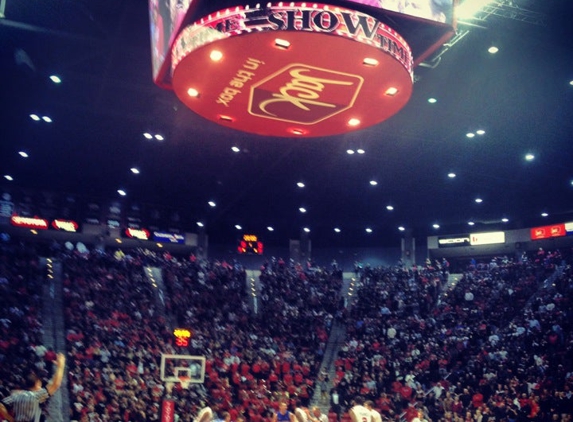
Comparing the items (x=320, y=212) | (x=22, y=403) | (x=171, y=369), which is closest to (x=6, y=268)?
(x=171, y=369)

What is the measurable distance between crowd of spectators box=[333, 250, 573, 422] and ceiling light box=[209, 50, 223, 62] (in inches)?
494

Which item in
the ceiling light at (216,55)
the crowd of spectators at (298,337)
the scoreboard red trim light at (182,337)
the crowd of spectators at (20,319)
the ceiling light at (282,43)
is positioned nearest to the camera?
the ceiling light at (282,43)

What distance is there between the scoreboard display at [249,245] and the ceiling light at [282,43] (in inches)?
999

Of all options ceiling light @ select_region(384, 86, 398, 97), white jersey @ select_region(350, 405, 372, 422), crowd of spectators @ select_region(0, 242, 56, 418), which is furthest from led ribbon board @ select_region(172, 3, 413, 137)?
crowd of spectators @ select_region(0, 242, 56, 418)

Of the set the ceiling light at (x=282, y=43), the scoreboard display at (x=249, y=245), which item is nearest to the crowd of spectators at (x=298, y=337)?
the scoreboard display at (x=249, y=245)

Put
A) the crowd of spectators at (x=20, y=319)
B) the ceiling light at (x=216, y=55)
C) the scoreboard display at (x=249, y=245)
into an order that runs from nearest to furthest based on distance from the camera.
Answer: the ceiling light at (x=216, y=55), the crowd of spectators at (x=20, y=319), the scoreboard display at (x=249, y=245)

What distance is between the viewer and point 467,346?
21094 millimetres

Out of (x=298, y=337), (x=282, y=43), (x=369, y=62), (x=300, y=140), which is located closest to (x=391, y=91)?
(x=369, y=62)

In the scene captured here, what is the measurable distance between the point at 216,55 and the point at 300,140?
10.2 metres

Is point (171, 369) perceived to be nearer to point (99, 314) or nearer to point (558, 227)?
point (99, 314)

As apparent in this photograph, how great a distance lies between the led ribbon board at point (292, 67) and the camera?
754 centimetres

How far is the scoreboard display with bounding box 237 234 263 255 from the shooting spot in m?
32.8

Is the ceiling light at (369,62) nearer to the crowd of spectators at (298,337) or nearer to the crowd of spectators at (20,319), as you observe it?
the crowd of spectators at (298,337)

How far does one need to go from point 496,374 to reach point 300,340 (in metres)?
7.85
